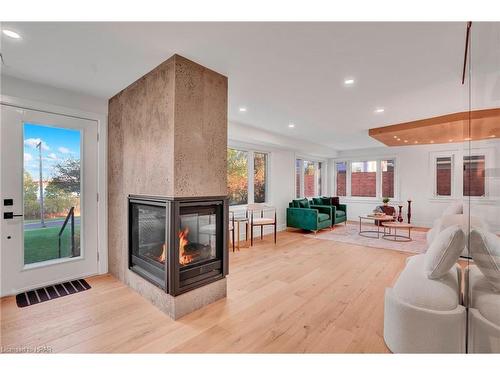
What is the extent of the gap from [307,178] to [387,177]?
2.60 meters

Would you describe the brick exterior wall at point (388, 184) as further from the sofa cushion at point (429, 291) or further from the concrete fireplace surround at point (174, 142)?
the concrete fireplace surround at point (174, 142)

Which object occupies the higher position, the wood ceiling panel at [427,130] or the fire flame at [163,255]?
the wood ceiling panel at [427,130]

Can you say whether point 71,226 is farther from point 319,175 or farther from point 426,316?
point 319,175

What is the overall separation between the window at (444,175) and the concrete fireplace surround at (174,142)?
711cm

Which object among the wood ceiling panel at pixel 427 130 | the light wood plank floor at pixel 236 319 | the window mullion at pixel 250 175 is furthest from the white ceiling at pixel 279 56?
the window mullion at pixel 250 175

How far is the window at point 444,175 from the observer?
6586 mm

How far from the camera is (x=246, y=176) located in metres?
5.77

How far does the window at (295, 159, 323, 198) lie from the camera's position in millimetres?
7469

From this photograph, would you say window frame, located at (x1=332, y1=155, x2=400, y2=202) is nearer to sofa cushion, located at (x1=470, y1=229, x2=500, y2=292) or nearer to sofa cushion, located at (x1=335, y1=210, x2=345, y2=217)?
sofa cushion, located at (x1=335, y1=210, x2=345, y2=217)

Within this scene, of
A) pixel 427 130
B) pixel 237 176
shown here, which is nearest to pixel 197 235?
pixel 237 176

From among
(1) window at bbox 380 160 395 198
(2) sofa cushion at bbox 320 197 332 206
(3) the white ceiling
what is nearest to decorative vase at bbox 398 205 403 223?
(1) window at bbox 380 160 395 198

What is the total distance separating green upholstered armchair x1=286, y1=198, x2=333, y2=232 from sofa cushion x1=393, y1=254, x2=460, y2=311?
4020 millimetres
